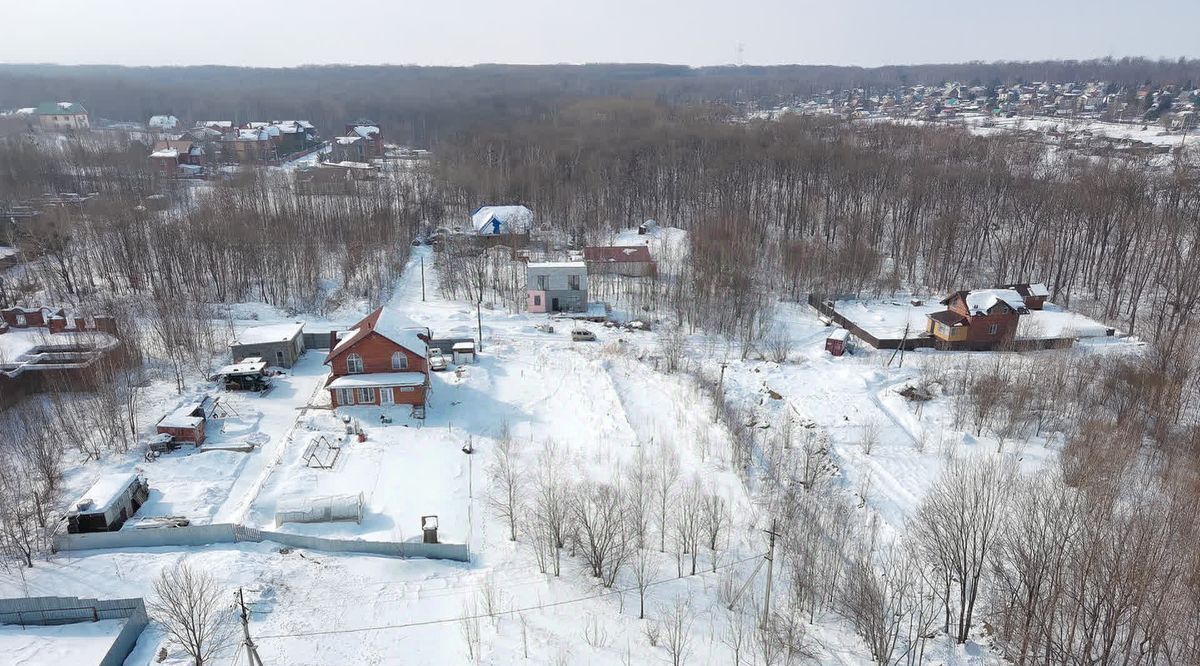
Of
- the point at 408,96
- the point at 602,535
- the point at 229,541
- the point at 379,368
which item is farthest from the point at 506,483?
the point at 408,96

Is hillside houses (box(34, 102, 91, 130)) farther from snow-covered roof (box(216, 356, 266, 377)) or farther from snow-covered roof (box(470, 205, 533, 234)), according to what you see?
snow-covered roof (box(216, 356, 266, 377))

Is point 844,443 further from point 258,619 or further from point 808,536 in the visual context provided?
point 258,619

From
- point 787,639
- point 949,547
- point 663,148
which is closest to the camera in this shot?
point 787,639

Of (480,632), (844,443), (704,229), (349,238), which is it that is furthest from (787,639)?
(349,238)

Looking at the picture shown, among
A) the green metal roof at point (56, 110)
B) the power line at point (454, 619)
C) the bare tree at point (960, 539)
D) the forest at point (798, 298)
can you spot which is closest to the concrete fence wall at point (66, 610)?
the forest at point (798, 298)

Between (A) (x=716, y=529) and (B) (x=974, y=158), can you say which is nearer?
(A) (x=716, y=529)

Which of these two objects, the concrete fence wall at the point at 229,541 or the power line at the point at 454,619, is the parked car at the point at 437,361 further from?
the power line at the point at 454,619
